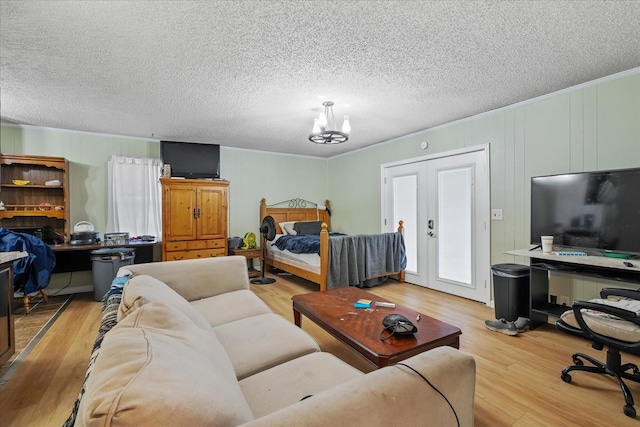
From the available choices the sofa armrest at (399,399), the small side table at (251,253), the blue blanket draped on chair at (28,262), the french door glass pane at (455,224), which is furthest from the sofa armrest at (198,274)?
the french door glass pane at (455,224)

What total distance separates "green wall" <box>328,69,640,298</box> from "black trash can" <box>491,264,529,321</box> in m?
0.42

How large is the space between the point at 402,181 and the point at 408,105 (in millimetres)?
1641

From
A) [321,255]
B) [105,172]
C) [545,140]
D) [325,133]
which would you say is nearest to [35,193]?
[105,172]

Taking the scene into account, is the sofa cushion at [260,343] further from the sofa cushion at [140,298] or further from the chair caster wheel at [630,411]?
the chair caster wheel at [630,411]

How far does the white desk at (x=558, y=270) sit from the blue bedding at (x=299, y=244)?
8.05 feet

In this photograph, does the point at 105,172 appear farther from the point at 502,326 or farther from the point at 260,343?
the point at 502,326

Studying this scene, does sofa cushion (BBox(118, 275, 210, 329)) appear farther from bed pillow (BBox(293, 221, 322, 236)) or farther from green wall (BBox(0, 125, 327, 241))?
bed pillow (BBox(293, 221, 322, 236))

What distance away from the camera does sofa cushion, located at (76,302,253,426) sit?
56 cm

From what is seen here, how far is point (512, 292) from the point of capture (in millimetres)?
2867

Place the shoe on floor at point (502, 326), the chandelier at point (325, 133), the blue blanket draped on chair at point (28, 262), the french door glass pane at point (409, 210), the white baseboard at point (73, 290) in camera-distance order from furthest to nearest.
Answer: the french door glass pane at point (409, 210)
the white baseboard at point (73, 290)
the blue blanket draped on chair at point (28, 262)
the chandelier at point (325, 133)
the shoe on floor at point (502, 326)

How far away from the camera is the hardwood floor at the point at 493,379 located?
1684 mm

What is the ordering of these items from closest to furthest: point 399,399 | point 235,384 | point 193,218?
point 399,399
point 235,384
point 193,218

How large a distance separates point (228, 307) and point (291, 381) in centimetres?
106

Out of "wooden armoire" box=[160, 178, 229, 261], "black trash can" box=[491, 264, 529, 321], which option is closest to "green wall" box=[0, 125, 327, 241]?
"wooden armoire" box=[160, 178, 229, 261]
